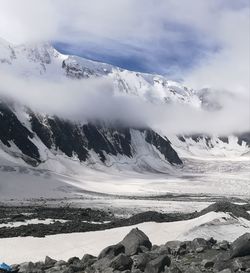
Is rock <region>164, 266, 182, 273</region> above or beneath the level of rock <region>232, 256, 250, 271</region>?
beneath

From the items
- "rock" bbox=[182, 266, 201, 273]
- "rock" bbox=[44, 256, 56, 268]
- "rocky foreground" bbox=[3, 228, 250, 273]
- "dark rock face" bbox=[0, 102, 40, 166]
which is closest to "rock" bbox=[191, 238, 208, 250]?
"rocky foreground" bbox=[3, 228, 250, 273]

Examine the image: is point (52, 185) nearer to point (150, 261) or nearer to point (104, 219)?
point (104, 219)

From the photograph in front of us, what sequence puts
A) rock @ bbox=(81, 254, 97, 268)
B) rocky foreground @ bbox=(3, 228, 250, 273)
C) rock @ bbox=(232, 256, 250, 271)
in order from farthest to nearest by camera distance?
rock @ bbox=(81, 254, 97, 268) < rocky foreground @ bbox=(3, 228, 250, 273) < rock @ bbox=(232, 256, 250, 271)

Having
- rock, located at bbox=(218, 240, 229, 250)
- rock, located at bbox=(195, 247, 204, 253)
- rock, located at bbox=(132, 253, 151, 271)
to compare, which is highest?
rock, located at bbox=(218, 240, 229, 250)

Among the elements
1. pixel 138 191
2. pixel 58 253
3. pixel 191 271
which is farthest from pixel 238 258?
pixel 138 191

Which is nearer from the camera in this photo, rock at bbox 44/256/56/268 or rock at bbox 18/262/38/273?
rock at bbox 18/262/38/273

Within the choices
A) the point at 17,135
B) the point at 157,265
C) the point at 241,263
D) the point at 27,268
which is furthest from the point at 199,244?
the point at 17,135

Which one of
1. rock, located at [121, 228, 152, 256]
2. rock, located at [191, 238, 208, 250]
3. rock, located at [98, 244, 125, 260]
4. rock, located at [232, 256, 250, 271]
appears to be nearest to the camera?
rock, located at [232, 256, 250, 271]

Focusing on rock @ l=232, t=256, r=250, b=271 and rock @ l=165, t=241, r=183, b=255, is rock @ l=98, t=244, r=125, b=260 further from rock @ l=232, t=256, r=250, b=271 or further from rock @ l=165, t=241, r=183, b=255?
rock @ l=232, t=256, r=250, b=271


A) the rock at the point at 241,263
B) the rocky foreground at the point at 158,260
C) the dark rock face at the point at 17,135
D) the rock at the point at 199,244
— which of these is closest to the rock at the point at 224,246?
the rocky foreground at the point at 158,260
